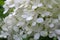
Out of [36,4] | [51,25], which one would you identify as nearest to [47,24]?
[51,25]

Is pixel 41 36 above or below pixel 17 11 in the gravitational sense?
below

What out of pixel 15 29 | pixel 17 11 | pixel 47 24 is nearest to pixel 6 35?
pixel 15 29

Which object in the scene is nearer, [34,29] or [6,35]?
[34,29]

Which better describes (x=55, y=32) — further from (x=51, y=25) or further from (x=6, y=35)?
(x=6, y=35)

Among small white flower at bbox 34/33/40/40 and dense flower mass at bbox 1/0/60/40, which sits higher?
dense flower mass at bbox 1/0/60/40

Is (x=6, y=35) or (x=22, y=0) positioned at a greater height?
(x=22, y=0)

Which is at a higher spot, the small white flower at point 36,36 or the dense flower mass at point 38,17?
the dense flower mass at point 38,17

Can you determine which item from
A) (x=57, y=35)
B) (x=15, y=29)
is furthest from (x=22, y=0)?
(x=57, y=35)

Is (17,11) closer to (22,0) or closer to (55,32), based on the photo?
(22,0)

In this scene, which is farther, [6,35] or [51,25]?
[6,35]
